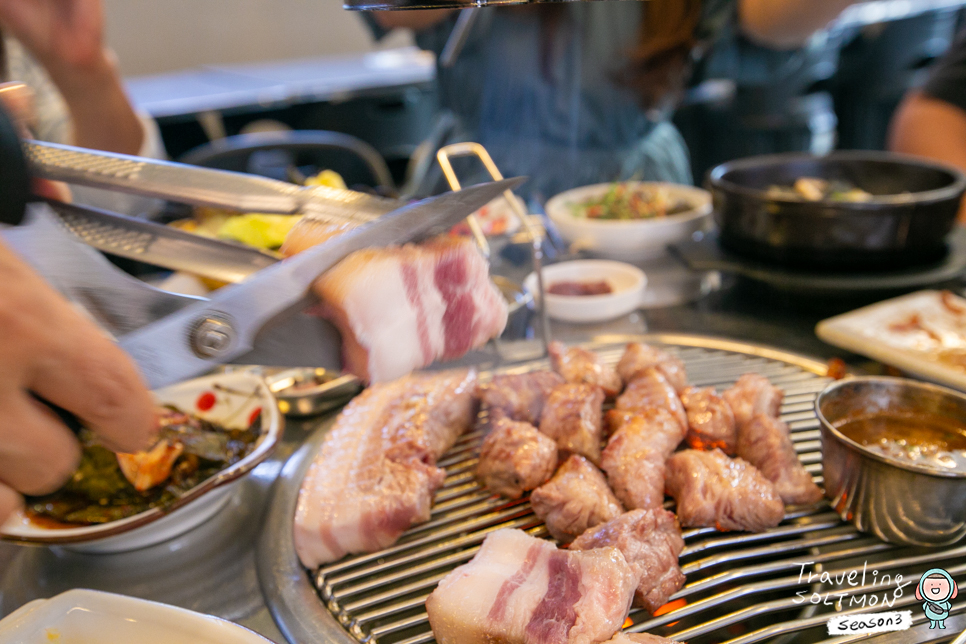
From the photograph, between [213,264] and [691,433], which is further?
[691,433]

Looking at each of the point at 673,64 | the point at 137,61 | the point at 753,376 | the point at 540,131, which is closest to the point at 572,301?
the point at 753,376

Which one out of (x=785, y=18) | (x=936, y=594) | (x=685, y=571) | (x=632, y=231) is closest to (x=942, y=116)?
(x=785, y=18)

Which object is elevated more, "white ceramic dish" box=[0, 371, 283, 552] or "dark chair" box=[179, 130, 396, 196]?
"dark chair" box=[179, 130, 396, 196]

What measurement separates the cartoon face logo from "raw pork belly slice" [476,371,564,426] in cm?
103

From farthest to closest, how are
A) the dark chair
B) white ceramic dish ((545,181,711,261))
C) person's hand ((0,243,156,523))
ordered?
1. the dark chair
2. white ceramic dish ((545,181,711,261))
3. person's hand ((0,243,156,523))

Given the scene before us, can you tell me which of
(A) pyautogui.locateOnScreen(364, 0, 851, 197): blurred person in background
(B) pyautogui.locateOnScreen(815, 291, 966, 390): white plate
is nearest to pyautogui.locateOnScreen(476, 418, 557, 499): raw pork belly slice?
A: (B) pyautogui.locateOnScreen(815, 291, 966, 390): white plate

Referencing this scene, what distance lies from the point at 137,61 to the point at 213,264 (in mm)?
7978

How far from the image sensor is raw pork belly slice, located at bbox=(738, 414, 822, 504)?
1.58m

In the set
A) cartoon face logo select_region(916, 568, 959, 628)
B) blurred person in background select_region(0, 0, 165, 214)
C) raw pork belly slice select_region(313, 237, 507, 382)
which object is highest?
blurred person in background select_region(0, 0, 165, 214)

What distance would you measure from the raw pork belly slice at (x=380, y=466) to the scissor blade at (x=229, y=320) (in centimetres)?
66

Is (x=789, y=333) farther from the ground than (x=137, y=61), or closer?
closer

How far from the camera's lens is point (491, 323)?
1320mm

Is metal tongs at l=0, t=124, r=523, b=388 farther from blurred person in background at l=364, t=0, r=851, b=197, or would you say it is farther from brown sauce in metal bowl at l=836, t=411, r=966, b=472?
blurred person in background at l=364, t=0, r=851, b=197

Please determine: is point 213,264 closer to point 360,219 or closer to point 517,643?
point 360,219
